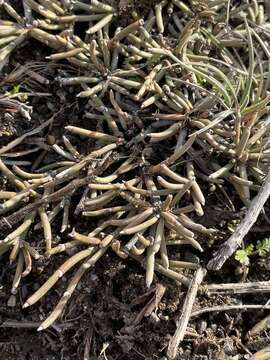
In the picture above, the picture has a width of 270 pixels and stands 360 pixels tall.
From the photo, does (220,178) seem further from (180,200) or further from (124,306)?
(124,306)

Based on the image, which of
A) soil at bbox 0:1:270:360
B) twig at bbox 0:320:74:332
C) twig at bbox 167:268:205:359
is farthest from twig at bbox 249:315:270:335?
twig at bbox 0:320:74:332

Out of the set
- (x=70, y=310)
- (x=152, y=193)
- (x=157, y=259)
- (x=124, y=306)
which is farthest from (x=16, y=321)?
(x=152, y=193)

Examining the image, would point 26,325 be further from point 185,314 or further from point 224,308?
point 224,308

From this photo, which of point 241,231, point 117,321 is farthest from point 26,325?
point 241,231

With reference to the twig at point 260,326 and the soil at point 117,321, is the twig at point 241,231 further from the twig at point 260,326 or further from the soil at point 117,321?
the twig at point 260,326

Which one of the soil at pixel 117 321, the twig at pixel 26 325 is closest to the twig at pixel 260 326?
the soil at pixel 117 321

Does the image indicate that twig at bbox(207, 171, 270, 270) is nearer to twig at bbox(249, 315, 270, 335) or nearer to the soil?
the soil
